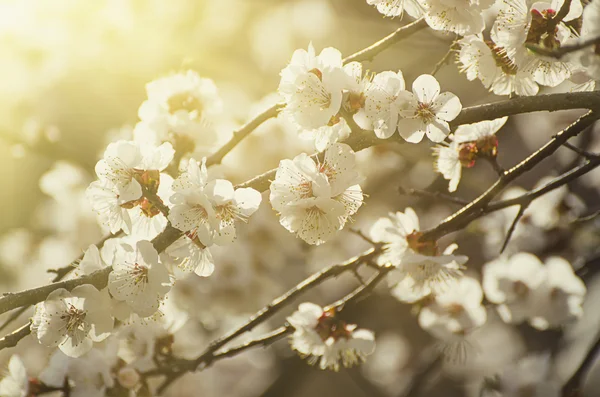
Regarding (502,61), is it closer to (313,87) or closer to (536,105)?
(536,105)

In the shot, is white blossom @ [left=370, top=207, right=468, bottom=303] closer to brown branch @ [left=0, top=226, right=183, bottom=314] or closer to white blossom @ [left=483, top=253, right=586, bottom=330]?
brown branch @ [left=0, top=226, right=183, bottom=314]

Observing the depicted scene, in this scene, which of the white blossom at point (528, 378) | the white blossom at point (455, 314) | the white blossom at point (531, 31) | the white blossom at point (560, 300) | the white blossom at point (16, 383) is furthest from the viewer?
the white blossom at point (528, 378)

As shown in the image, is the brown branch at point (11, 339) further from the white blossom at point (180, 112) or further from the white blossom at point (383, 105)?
the white blossom at point (383, 105)

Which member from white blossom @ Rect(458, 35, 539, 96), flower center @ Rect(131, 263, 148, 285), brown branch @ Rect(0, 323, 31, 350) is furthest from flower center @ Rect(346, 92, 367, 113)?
brown branch @ Rect(0, 323, 31, 350)

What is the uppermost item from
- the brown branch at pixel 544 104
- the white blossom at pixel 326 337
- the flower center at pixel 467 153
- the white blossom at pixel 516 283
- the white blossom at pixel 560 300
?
the brown branch at pixel 544 104

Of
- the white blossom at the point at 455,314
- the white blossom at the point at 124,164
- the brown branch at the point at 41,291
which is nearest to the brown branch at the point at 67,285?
the brown branch at the point at 41,291
